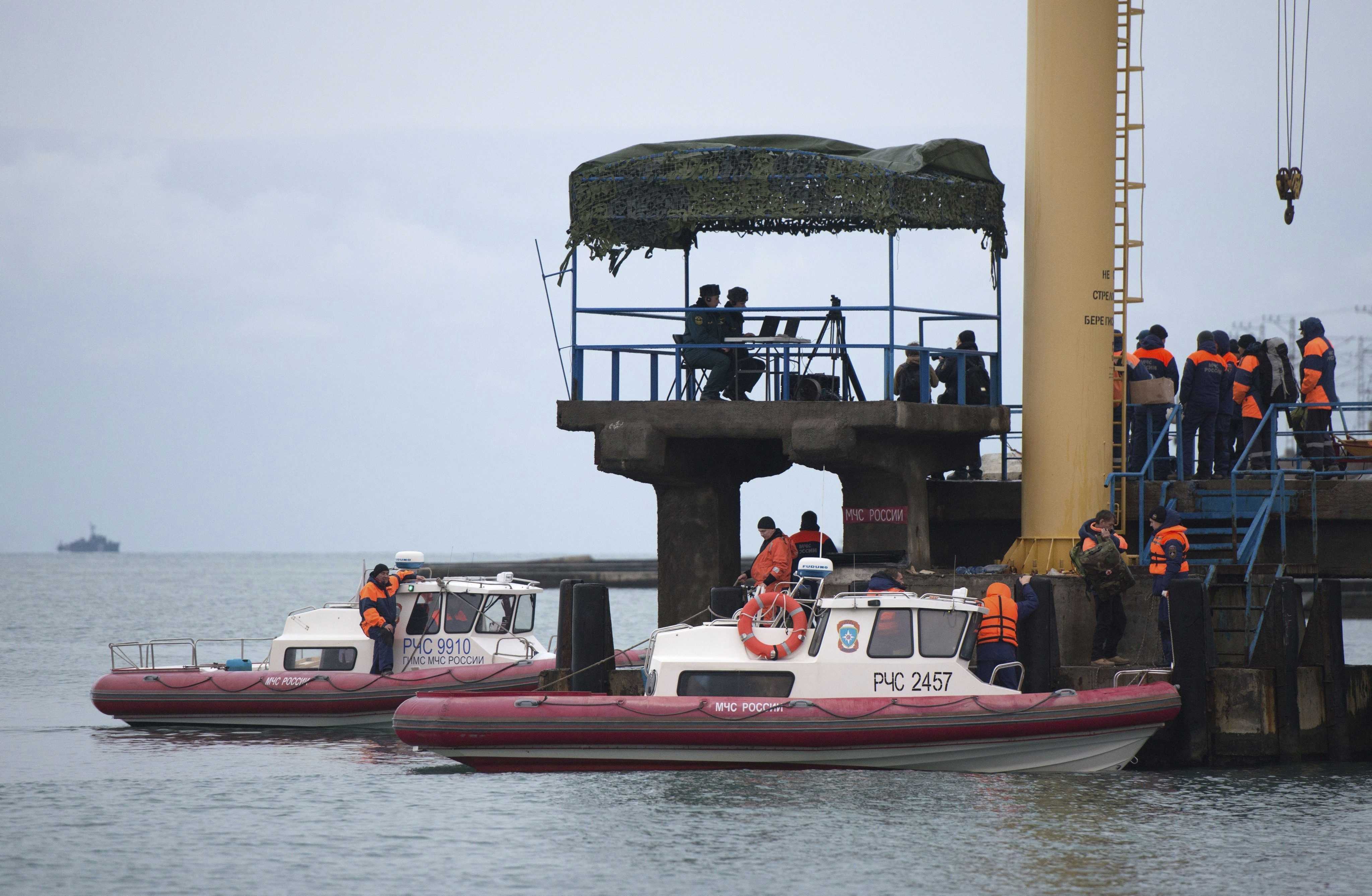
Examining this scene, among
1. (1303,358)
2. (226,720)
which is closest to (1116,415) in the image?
(1303,358)

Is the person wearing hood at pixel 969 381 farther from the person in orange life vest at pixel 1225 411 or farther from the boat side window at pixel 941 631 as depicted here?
the boat side window at pixel 941 631

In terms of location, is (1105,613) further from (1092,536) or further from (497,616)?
(497,616)

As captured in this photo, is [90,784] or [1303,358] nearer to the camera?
[90,784]

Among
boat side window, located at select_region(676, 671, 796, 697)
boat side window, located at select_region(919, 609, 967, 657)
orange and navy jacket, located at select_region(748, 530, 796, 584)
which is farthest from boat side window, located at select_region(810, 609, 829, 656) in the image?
orange and navy jacket, located at select_region(748, 530, 796, 584)

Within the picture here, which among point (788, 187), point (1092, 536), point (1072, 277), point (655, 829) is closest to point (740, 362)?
point (788, 187)

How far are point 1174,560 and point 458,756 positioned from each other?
7640 millimetres

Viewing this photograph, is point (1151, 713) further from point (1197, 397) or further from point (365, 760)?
point (365, 760)

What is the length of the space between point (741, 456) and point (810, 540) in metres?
2.75

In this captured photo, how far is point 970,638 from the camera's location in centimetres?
1562

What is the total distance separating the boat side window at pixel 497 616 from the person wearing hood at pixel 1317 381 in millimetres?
10334

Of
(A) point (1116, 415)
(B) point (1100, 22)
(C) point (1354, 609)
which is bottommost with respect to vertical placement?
(C) point (1354, 609)

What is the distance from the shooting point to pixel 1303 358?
19.5 metres

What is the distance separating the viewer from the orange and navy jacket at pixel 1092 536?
55.0 ft

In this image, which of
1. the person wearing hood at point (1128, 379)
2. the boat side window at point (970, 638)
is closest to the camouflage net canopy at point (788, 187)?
the person wearing hood at point (1128, 379)
